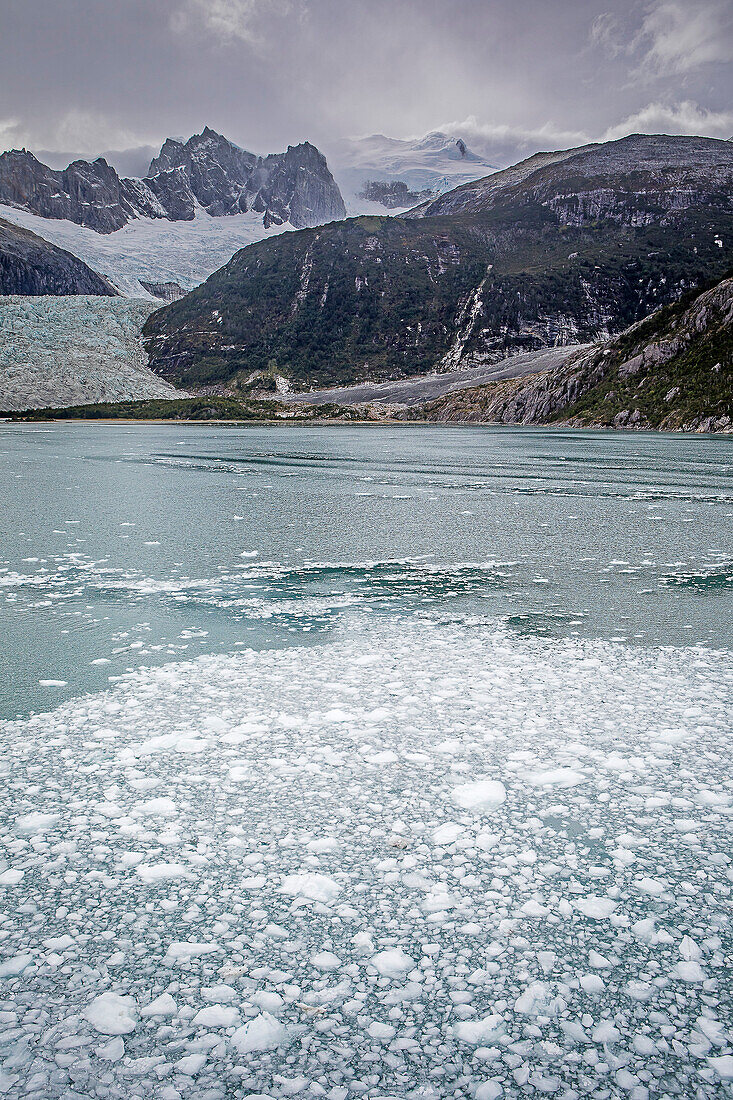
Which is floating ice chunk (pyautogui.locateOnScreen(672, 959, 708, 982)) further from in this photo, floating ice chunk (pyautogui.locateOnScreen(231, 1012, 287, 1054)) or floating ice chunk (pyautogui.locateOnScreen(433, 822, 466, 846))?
floating ice chunk (pyautogui.locateOnScreen(231, 1012, 287, 1054))

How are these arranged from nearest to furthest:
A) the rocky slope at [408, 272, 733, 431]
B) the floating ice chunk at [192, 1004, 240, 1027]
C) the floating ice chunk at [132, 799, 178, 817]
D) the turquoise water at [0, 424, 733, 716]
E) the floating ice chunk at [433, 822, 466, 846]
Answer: the floating ice chunk at [192, 1004, 240, 1027], the floating ice chunk at [433, 822, 466, 846], the floating ice chunk at [132, 799, 178, 817], the turquoise water at [0, 424, 733, 716], the rocky slope at [408, 272, 733, 431]

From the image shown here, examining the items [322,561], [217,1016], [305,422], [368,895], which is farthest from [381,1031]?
[305,422]

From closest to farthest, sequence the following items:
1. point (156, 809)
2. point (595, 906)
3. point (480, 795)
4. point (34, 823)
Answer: point (595, 906) → point (34, 823) → point (156, 809) → point (480, 795)

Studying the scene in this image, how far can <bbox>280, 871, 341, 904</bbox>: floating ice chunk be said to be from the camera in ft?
14.0

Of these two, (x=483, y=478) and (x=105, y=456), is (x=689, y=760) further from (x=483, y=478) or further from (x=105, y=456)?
(x=105, y=456)

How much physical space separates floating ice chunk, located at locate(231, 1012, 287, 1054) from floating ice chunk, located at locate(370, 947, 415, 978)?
1.99 feet

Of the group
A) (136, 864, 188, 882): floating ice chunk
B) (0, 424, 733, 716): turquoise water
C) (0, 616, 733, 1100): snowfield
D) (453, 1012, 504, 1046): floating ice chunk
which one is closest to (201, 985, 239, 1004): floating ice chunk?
(0, 616, 733, 1100): snowfield

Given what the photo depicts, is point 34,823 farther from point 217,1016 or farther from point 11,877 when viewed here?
point 217,1016

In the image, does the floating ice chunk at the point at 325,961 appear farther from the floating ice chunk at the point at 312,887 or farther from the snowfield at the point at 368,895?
the floating ice chunk at the point at 312,887

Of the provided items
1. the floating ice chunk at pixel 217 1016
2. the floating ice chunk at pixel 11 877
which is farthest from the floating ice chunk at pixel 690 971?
the floating ice chunk at pixel 11 877

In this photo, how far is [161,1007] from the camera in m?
3.44

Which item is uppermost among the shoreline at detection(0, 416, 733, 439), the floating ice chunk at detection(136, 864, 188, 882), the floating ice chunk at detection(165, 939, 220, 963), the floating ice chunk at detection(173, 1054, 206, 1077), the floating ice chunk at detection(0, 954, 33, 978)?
the shoreline at detection(0, 416, 733, 439)

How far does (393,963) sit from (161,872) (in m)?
1.64

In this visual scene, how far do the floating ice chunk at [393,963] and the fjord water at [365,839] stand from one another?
0.02 meters
